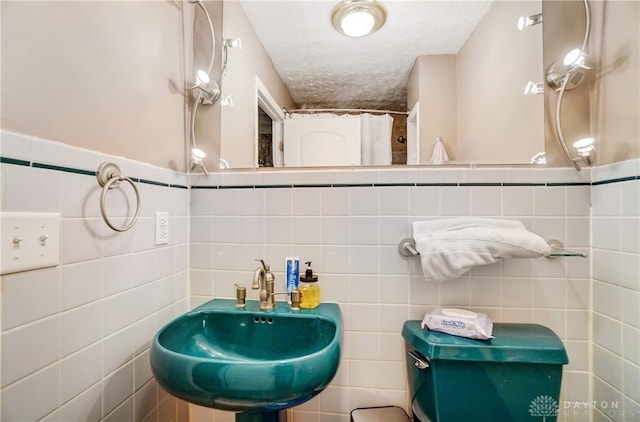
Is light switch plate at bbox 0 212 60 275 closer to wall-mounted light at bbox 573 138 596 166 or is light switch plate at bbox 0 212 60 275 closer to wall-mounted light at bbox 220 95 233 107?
wall-mounted light at bbox 220 95 233 107

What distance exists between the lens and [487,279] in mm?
1012

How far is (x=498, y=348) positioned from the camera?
0.84 metres

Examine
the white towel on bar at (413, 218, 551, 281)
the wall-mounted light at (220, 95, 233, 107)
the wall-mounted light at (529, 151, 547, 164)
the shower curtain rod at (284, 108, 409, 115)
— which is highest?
the wall-mounted light at (220, 95, 233, 107)

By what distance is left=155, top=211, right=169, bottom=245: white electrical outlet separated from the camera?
0.95 m

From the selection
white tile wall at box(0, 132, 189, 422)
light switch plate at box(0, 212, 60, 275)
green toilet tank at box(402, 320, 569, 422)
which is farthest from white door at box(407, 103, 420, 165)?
light switch plate at box(0, 212, 60, 275)

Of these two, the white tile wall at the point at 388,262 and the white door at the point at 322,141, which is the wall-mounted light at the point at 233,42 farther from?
the white tile wall at the point at 388,262

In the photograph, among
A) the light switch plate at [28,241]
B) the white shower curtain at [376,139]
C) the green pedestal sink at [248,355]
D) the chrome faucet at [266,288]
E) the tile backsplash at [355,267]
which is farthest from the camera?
the white shower curtain at [376,139]

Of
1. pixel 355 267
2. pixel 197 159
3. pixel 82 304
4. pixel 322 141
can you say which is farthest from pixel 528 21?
pixel 82 304

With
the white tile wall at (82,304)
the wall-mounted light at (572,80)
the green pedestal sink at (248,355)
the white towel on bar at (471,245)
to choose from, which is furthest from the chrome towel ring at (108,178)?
the wall-mounted light at (572,80)

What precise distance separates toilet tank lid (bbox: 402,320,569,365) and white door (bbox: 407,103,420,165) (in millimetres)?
609

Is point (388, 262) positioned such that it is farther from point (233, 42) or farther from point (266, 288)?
point (233, 42)

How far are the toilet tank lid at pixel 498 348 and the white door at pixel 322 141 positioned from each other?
652 millimetres

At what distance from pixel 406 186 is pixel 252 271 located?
0.66m

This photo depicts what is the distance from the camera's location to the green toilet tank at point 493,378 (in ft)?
2.75
